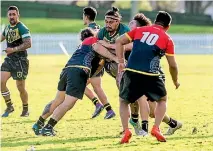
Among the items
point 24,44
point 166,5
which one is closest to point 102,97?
point 24,44

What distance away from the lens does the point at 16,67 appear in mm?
14773

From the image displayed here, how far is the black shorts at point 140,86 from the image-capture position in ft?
33.5

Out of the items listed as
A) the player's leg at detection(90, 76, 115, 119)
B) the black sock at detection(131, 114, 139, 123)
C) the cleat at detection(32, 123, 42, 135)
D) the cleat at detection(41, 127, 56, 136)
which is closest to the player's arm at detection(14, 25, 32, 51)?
the player's leg at detection(90, 76, 115, 119)

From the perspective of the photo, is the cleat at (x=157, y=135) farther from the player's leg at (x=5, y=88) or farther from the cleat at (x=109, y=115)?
the player's leg at (x=5, y=88)

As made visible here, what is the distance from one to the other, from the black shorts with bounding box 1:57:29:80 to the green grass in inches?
1837

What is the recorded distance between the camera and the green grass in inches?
2453

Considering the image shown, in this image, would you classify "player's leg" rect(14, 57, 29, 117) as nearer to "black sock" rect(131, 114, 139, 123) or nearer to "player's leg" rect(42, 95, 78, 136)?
"player's leg" rect(42, 95, 78, 136)

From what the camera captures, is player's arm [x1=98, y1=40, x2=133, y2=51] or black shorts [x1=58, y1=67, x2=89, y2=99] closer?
black shorts [x1=58, y1=67, x2=89, y2=99]

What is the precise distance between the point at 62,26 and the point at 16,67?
4962 centimetres

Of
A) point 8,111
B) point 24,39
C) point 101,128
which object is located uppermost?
point 24,39

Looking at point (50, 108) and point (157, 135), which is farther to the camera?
point (50, 108)

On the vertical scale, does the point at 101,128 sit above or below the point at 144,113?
below

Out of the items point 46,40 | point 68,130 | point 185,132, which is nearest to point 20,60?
point 68,130

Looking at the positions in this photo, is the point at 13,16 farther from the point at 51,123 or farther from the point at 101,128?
the point at 51,123
